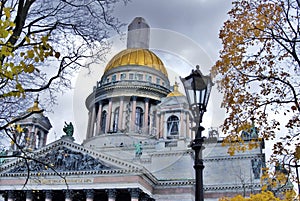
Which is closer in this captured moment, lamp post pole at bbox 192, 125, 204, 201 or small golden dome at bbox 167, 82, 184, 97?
lamp post pole at bbox 192, 125, 204, 201

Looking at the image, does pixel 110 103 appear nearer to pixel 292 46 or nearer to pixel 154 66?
pixel 154 66

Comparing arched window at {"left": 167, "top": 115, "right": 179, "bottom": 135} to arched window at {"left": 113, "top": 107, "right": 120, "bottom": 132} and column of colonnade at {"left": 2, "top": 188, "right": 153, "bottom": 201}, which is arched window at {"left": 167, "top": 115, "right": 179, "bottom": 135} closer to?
column of colonnade at {"left": 2, "top": 188, "right": 153, "bottom": 201}

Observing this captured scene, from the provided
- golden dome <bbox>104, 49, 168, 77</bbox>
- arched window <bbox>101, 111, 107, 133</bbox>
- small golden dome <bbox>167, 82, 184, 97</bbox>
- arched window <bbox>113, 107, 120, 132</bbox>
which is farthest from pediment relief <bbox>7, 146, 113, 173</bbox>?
golden dome <bbox>104, 49, 168, 77</bbox>

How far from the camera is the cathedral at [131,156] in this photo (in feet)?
120

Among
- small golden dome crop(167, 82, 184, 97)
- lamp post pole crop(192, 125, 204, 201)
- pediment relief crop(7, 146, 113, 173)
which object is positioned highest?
small golden dome crop(167, 82, 184, 97)

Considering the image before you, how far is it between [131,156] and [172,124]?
5.73 m

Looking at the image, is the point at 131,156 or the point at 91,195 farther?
the point at 131,156

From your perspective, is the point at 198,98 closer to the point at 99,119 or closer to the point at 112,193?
the point at 112,193

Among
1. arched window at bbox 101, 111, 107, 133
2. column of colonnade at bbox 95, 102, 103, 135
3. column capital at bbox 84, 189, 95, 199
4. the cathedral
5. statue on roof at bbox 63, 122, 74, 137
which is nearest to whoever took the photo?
column capital at bbox 84, 189, 95, 199

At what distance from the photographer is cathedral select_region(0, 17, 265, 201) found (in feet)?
120

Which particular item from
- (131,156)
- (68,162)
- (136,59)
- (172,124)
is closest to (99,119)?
(136,59)

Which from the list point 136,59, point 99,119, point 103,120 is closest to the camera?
point 99,119

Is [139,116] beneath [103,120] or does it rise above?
above

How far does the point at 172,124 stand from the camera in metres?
43.7
